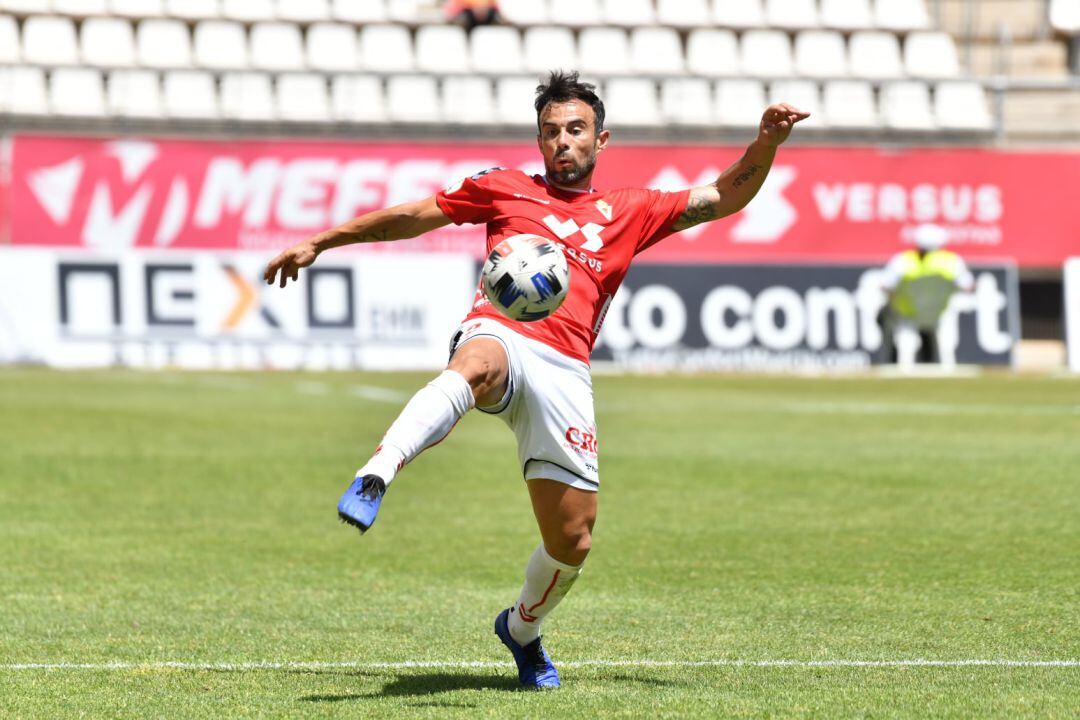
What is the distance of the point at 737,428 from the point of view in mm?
17844

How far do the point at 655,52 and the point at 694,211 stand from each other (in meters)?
25.6

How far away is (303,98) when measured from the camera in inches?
1147

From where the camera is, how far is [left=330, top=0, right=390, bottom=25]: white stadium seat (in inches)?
1249

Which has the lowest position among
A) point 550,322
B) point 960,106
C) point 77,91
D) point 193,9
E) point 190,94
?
point 550,322

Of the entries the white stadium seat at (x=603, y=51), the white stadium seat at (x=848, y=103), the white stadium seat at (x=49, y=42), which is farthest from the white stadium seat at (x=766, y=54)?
the white stadium seat at (x=49, y=42)

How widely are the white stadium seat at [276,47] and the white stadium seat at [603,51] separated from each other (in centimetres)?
505

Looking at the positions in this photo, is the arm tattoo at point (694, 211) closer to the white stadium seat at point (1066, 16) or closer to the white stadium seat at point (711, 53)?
Result: the white stadium seat at point (711, 53)

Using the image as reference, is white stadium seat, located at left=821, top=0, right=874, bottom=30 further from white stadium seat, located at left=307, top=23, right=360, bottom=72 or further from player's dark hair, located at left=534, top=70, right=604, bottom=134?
player's dark hair, located at left=534, top=70, right=604, bottom=134

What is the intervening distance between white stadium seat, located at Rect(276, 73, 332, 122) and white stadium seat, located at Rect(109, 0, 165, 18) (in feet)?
11.1

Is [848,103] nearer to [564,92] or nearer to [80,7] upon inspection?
[80,7]

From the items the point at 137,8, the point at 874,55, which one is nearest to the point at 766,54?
the point at 874,55

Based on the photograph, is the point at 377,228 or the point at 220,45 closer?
the point at 377,228

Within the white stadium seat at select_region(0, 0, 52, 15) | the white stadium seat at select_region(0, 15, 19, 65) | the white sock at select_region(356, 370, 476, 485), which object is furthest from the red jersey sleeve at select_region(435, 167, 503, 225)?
the white stadium seat at select_region(0, 0, 52, 15)

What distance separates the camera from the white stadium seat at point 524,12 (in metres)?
32.6
